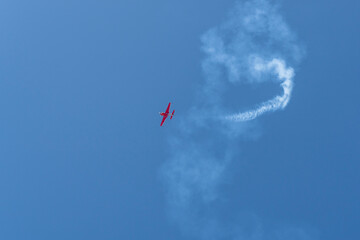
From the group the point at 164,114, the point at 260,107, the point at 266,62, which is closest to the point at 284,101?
the point at 260,107

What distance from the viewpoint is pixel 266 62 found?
7431 centimetres

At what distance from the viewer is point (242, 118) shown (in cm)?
7406

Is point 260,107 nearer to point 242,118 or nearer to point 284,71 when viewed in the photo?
point 242,118

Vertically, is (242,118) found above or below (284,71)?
below

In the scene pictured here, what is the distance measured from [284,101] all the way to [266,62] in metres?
10.4

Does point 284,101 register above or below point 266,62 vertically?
below

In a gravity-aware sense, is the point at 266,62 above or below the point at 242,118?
above

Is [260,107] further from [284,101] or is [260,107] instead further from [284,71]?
[284,71]

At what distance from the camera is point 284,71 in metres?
73.6

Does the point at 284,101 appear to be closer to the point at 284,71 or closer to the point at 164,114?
the point at 284,71

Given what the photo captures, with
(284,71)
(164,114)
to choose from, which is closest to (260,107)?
(284,71)

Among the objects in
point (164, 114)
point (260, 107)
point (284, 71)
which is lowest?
point (164, 114)

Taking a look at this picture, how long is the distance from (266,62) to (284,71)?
188 inches

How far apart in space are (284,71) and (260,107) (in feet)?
34.1
